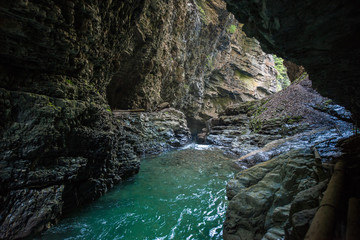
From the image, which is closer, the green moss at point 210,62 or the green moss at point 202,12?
the green moss at point 202,12

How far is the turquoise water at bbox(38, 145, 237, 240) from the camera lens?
423 cm

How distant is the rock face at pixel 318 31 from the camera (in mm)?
2109

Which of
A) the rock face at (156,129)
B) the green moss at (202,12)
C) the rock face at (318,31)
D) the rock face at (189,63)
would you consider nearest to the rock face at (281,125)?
the rock face at (156,129)

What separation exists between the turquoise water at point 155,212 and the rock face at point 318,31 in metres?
4.37

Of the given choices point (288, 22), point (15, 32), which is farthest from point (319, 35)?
point (15, 32)

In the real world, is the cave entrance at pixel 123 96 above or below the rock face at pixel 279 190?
above

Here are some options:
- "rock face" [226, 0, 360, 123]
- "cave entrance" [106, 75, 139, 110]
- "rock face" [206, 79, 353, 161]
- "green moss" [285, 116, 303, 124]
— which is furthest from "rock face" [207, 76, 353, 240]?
"cave entrance" [106, 75, 139, 110]

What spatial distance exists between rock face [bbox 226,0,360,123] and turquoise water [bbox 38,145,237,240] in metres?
4.37

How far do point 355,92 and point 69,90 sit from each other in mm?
7961

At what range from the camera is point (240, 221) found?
3.65 meters

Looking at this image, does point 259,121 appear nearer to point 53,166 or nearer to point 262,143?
point 262,143

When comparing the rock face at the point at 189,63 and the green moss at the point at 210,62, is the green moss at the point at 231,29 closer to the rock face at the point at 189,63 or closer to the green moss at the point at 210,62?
the rock face at the point at 189,63

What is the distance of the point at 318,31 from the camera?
239cm

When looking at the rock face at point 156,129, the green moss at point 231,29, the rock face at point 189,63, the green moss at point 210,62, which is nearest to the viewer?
the rock face at point 156,129
